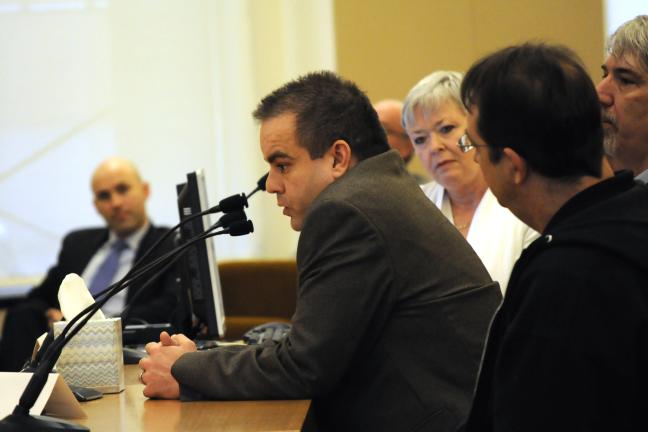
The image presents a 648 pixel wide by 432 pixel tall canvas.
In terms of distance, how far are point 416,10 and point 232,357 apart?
3235 mm


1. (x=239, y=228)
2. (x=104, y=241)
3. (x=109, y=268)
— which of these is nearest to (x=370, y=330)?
(x=239, y=228)

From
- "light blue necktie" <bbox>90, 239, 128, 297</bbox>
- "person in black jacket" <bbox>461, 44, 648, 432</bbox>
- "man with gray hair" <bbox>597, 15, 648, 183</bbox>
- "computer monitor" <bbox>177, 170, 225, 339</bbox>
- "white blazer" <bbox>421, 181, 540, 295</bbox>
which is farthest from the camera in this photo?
"light blue necktie" <bbox>90, 239, 128, 297</bbox>

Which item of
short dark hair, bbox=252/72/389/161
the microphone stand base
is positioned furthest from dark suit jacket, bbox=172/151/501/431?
the microphone stand base

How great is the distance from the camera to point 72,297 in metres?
2.19

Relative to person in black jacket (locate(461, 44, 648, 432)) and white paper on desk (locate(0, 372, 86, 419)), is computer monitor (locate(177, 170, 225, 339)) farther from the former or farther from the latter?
person in black jacket (locate(461, 44, 648, 432))

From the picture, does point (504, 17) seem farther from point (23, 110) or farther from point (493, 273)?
point (23, 110)

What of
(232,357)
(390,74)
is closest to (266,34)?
(390,74)

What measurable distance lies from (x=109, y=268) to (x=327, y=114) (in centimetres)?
296

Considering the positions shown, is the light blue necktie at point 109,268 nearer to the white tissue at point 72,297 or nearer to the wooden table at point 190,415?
the white tissue at point 72,297

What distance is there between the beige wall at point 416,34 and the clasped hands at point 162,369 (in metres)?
2.97

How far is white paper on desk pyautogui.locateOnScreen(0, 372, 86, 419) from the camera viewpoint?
1.76m

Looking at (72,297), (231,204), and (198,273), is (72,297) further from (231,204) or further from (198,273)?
(198,273)

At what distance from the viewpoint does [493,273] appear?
3.12 meters

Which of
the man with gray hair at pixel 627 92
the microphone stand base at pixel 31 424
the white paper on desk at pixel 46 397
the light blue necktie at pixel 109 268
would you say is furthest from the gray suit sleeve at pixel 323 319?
the light blue necktie at pixel 109 268
